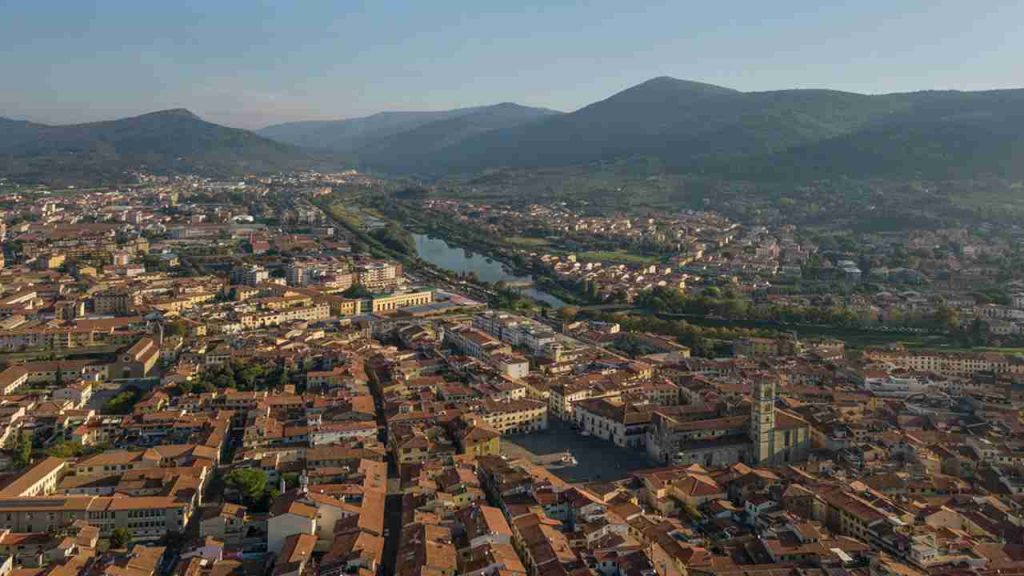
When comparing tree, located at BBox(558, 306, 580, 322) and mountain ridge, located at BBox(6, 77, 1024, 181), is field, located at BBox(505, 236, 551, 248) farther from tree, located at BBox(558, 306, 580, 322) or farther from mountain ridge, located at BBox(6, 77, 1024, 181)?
mountain ridge, located at BBox(6, 77, 1024, 181)

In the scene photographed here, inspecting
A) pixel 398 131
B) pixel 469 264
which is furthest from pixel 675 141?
pixel 398 131

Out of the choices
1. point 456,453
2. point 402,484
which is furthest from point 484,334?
point 402,484

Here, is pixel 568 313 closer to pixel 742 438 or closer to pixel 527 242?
pixel 742 438

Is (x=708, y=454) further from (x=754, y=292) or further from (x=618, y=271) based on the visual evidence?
(x=618, y=271)

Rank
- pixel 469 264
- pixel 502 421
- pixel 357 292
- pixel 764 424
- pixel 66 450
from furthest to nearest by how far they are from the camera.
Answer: pixel 469 264, pixel 357 292, pixel 502 421, pixel 764 424, pixel 66 450

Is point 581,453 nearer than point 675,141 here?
Yes

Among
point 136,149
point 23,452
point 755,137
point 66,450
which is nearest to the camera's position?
Answer: point 23,452

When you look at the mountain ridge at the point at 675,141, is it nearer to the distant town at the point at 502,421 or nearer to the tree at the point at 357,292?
the distant town at the point at 502,421
